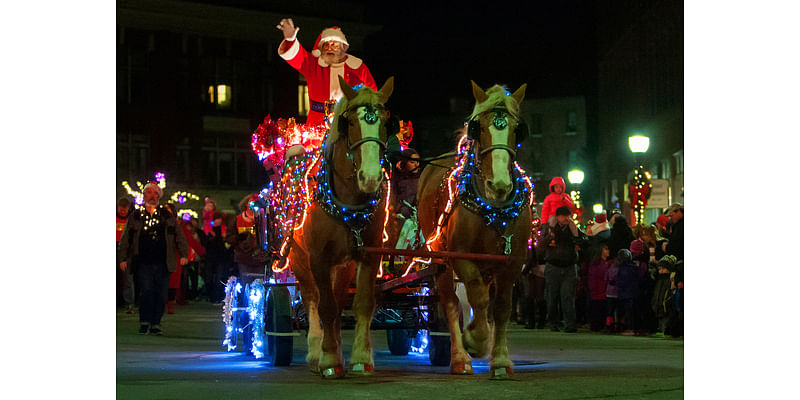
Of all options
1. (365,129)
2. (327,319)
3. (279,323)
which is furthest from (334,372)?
(365,129)

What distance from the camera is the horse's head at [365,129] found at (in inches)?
419

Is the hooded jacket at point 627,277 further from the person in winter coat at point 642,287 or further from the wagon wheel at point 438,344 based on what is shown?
the wagon wheel at point 438,344

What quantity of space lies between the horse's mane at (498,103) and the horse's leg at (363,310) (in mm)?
1540

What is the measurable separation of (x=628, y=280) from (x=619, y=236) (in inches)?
45.6

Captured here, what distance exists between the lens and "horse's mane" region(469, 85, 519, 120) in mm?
10891

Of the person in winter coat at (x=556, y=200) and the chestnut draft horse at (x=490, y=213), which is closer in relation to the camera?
the chestnut draft horse at (x=490, y=213)

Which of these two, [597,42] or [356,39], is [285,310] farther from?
[597,42]

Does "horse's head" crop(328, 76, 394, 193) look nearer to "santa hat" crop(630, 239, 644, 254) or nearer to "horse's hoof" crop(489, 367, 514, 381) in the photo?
"horse's hoof" crop(489, 367, 514, 381)

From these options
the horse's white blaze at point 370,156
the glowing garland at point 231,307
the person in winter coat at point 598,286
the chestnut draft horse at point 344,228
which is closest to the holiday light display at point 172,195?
the person in winter coat at point 598,286

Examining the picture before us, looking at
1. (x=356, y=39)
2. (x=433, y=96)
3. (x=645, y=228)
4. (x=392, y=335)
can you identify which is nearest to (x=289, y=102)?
(x=356, y=39)

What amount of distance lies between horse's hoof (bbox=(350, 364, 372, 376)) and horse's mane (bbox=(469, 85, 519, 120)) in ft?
7.48

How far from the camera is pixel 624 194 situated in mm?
58406

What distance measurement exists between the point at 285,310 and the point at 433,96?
254 ft

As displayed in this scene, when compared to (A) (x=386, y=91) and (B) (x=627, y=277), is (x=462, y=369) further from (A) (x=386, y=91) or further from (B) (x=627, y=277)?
(B) (x=627, y=277)
